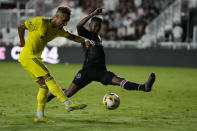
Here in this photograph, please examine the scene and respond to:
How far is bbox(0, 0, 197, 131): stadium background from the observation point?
8.61 meters

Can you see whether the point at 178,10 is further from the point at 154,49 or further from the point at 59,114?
the point at 59,114

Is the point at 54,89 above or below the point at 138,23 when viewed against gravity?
below

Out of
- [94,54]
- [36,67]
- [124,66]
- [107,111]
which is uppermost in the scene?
[94,54]

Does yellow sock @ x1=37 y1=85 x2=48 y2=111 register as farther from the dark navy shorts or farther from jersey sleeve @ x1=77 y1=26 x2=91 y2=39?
jersey sleeve @ x1=77 y1=26 x2=91 y2=39

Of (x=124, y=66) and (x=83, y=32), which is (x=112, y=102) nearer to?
(x=83, y=32)

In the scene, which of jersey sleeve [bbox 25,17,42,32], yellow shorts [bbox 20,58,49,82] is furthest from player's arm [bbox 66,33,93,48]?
yellow shorts [bbox 20,58,49,82]

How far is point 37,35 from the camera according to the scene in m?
8.09

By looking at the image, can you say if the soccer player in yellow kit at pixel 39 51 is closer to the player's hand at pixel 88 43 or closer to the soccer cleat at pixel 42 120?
the soccer cleat at pixel 42 120

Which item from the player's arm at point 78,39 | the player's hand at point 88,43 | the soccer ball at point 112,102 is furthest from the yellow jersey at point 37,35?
the soccer ball at point 112,102

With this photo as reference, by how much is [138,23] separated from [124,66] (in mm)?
2743

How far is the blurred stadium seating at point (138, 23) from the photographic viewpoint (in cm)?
2594

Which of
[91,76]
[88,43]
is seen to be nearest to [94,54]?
[91,76]

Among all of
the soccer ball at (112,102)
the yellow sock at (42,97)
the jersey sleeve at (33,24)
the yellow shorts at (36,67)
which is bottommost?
the soccer ball at (112,102)

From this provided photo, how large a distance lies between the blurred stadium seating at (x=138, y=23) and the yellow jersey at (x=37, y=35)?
17111 mm
